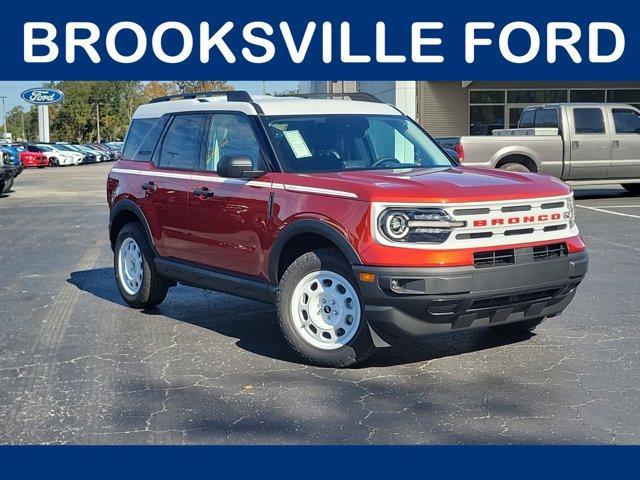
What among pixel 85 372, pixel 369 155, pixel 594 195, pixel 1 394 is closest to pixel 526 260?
pixel 369 155

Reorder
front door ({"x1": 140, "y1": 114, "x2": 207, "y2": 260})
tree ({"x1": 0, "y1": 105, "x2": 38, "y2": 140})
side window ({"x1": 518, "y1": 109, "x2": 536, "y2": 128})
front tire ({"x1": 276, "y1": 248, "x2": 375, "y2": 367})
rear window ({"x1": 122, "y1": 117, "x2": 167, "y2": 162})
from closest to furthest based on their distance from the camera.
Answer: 1. front tire ({"x1": 276, "y1": 248, "x2": 375, "y2": 367})
2. front door ({"x1": 140, "y1": 114, "x2": 207, "y2": 260})
3. rear window ({"x1": 122, "y1": 117, "x2": 167, "y2": 162})
4. side window ({"x1": 518, "y1": 109, "x2": 536, "y2": 128})
5. tree ({"x1": 0, "y1": 105, "x2": 38, "y2": 140})

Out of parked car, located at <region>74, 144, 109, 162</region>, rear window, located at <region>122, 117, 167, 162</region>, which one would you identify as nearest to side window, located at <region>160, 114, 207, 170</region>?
rear window, located at <region>122, 117, 167, 162</region>

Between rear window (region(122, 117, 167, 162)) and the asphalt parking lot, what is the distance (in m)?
1.47

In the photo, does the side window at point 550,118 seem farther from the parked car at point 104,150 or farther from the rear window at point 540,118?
the parked car at point 104,150

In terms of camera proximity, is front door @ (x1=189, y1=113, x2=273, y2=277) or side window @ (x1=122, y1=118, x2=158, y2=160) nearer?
front door @ (x1=189, y1=113, x2=273, y2=277)

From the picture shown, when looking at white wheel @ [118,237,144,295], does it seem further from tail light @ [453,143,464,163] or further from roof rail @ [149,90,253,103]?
tail light @ [453,143,464,163]

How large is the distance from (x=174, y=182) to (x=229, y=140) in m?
0.71

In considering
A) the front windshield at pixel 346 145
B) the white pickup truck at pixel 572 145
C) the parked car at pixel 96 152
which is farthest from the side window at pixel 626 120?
the parked car at pixel 96 152

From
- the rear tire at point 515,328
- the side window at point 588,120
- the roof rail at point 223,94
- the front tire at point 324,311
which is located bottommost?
the rear tire at point 515,328

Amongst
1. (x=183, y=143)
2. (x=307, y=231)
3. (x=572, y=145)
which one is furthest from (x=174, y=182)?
(x=572, y=145)

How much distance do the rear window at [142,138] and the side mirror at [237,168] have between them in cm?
173

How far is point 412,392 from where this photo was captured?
5520mm

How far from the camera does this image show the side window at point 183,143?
7535 mm

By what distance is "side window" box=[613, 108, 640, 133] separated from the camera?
19.4 m
